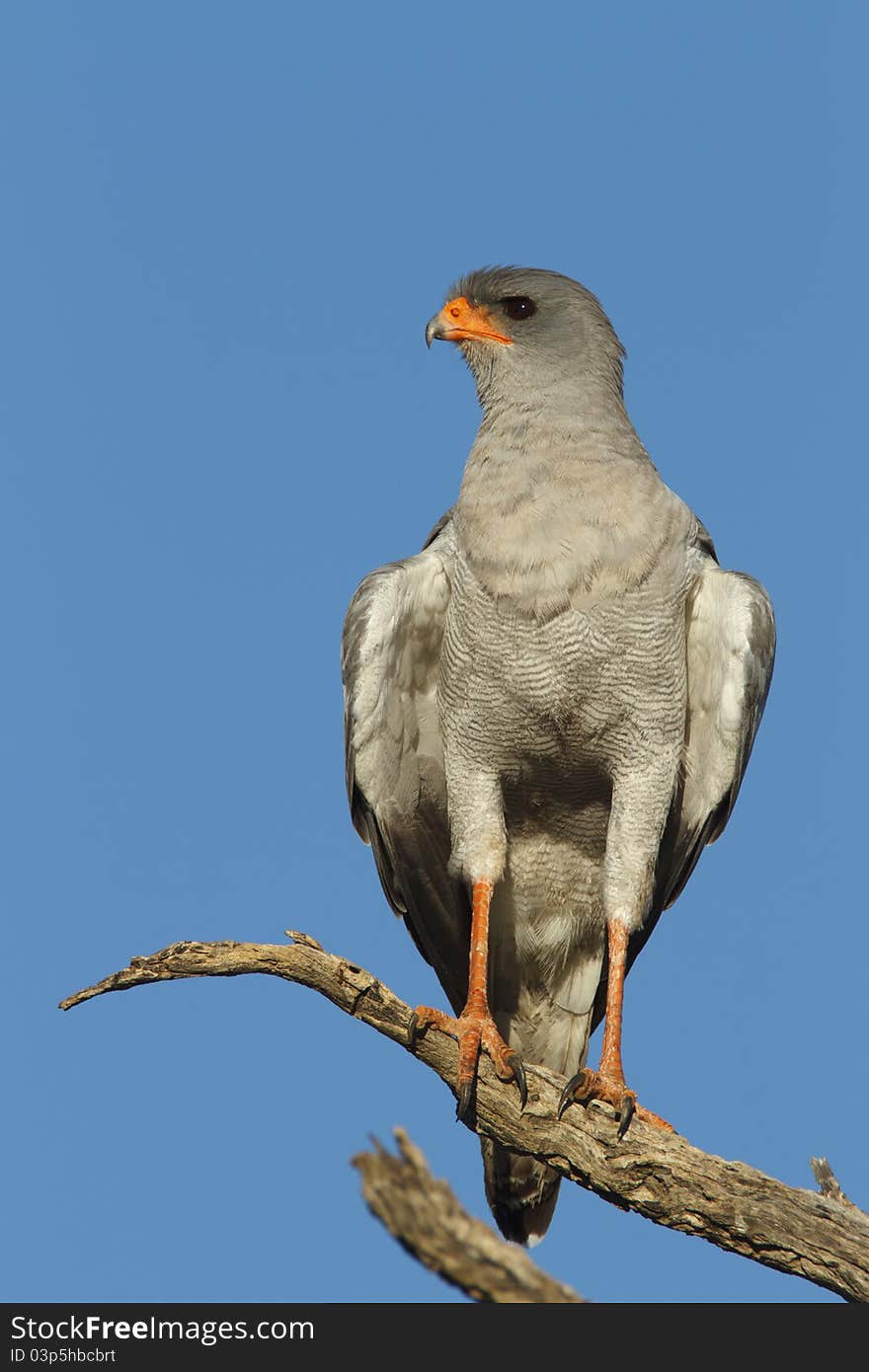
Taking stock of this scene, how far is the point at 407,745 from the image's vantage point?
803 cm

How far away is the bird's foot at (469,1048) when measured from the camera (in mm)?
6500

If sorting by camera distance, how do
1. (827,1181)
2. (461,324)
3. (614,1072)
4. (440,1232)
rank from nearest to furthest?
(440,1232) → (827,1181) → (614,1072) → (461,324)

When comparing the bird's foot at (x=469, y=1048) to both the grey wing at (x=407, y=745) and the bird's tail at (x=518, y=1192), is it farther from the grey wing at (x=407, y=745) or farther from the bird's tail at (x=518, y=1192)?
the grey wing at (x=407, y=745)

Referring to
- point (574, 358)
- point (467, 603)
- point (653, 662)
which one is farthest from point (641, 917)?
point (574, 358)

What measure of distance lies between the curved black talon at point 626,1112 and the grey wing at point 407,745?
1.89 meters

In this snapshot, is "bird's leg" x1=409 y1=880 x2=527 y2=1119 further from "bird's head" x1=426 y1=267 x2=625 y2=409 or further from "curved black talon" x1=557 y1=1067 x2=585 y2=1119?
"bird's head" x1=426 y1=267 x2=625 y2=409

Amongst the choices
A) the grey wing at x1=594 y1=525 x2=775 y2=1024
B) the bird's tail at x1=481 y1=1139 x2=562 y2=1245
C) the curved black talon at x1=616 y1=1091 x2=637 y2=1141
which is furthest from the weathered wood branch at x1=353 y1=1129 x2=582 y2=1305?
the grey wing at x1=594 y1=525 x2=775 y2=1024

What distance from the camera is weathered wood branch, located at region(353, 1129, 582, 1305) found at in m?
3.48

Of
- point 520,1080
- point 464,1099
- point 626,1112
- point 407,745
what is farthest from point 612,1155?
point 407,745

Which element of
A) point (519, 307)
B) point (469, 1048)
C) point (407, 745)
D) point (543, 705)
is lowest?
point (469, 1048)

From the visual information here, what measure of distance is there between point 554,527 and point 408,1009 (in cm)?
240

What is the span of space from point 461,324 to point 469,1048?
4042 millimetres

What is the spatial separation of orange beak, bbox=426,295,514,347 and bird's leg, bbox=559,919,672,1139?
332cm

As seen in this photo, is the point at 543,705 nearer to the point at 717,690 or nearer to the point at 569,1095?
the point at 717,690
